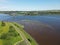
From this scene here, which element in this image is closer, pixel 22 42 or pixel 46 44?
pixel 22 42

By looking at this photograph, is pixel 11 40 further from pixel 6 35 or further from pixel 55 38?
pixel 55 38

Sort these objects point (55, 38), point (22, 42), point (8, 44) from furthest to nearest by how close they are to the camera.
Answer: point (55, 38) → point (22, 42) → point (8, 44)

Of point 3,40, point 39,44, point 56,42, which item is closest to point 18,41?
point 3,40

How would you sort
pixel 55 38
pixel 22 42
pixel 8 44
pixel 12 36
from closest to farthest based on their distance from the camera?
pixel 8 44, pixel 22 42, pixel 12 36, pixel 55 38

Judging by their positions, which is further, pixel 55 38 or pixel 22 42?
pixel 55 38

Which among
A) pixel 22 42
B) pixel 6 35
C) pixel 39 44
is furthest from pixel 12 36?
pixel 39 44

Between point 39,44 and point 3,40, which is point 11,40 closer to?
point 3,40

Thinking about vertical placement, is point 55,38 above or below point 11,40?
below

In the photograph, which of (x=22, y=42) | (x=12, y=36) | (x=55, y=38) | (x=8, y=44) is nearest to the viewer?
(x=8, y=44)

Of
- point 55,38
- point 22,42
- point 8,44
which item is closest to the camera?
point 8,44

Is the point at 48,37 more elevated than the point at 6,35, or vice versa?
the point at 6,35
